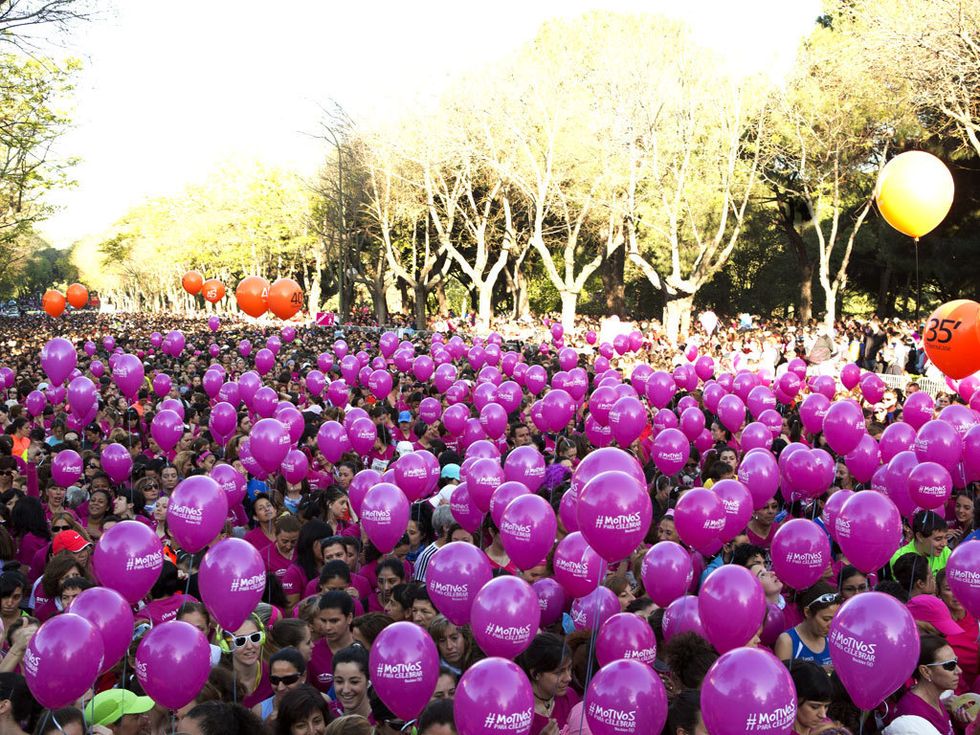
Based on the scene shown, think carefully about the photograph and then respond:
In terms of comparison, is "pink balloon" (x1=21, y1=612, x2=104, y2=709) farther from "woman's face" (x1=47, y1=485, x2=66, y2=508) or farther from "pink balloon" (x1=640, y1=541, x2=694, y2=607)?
"woman's face" (x1=47, y1=485, x2=66, y2=508)

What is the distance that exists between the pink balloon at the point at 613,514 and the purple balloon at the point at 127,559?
2.50 meters

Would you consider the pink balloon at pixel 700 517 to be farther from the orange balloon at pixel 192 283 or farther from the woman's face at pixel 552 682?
the orange balloon at pixel 192 283

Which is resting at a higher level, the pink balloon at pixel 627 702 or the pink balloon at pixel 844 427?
the pink balloon at pixel 844 427

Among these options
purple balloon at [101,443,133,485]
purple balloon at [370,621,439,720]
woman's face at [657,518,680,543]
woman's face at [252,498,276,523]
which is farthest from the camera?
purple balloon at [101,443,133,485]

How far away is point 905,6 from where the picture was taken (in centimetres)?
1720

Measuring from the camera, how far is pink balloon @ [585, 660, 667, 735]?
12.3 feet

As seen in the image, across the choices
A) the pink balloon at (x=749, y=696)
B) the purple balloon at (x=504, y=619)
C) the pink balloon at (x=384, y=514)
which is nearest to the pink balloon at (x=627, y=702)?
the pink balloon at (x=749, y=696)

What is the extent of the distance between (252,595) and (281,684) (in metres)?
0.73

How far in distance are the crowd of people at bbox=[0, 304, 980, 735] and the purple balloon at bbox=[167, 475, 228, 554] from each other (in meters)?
0.17

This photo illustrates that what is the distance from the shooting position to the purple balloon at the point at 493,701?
3549 mm

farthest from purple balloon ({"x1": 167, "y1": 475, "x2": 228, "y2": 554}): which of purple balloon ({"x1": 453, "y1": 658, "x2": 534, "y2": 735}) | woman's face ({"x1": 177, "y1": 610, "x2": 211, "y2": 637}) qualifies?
purple balloon ({"x1": 453, "y1": 658, "x2": 534, "y2": 735})

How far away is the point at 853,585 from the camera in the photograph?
18.6 feet

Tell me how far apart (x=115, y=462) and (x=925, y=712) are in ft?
22.5

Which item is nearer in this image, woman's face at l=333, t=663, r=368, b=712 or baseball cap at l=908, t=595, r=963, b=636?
woman's face at l=333, t=663, r=368, b=712
